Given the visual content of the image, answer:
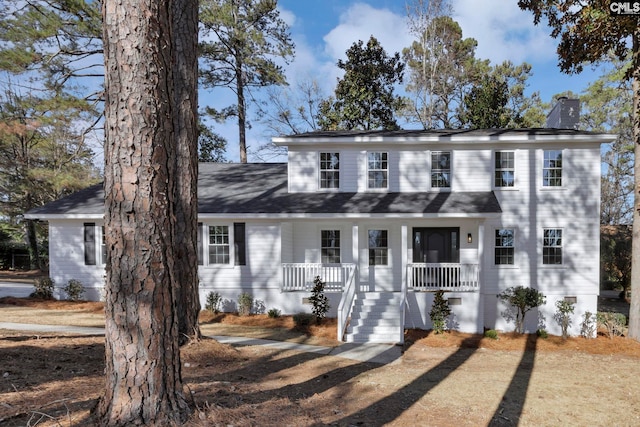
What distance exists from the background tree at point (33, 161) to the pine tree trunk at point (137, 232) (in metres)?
17.9

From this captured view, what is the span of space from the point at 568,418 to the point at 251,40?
23.7 meters

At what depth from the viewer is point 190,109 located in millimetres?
8109

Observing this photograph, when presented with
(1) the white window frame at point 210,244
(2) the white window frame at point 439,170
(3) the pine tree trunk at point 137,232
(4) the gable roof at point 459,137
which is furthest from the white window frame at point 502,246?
(3) the pine tree trunk at point 137,232

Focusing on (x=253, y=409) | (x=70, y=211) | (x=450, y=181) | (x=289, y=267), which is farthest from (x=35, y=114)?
(x=253, y=409)

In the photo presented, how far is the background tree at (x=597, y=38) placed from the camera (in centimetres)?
998

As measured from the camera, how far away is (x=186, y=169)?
806cm

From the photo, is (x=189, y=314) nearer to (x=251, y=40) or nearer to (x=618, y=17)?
(x=618, y=17)

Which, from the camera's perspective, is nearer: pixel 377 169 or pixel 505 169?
pixel 505 169

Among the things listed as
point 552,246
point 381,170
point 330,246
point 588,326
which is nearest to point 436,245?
point 381,170

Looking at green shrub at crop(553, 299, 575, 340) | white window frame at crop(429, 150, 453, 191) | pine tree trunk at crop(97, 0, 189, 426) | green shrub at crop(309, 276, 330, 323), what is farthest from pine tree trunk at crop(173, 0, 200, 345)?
green shrub at crop(553, 299, 575, 340)

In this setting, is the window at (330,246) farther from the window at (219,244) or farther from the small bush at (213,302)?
the small bush at (213,302)

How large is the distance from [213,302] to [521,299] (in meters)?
10.3

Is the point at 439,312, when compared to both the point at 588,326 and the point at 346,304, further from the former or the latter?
the point at 588,326

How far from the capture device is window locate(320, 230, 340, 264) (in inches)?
576
